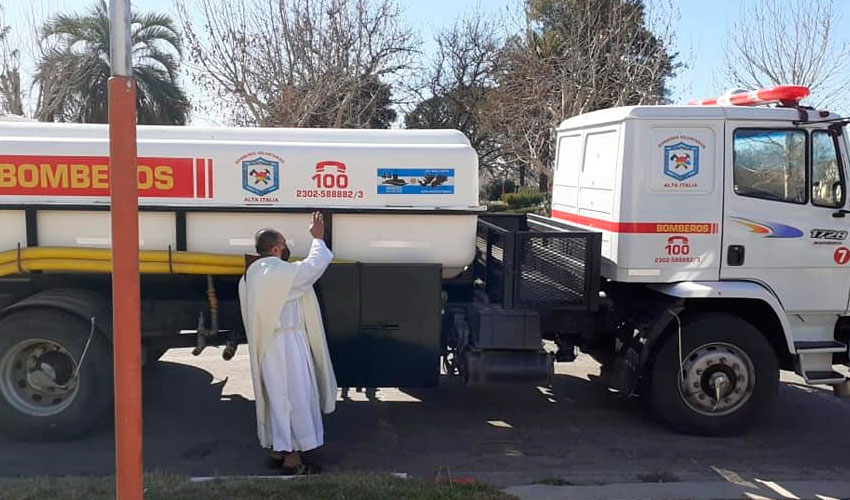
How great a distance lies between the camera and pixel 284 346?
4781 millimetres

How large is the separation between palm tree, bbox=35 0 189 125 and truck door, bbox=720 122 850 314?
1638cm

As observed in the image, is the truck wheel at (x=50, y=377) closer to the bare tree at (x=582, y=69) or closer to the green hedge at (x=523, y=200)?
the bare tree at (x=582, y=69)

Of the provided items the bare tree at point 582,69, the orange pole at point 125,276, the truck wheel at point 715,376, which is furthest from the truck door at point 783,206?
the bare tree at point 582,69

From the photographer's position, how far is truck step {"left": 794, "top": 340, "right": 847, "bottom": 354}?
18.8 ft

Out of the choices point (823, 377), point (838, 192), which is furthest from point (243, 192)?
point (823, 377)

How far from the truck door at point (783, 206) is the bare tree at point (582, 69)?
1087 cm

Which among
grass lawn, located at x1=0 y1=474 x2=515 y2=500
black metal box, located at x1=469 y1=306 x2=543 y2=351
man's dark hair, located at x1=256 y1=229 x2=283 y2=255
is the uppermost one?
man's dark hair, located at x1=256 y1=229 x2=283 y2=255

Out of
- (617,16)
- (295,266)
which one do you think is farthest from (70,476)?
(617,16)

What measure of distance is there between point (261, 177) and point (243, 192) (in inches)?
6.7

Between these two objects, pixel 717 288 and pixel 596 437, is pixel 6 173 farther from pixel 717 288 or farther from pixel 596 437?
pixel 717 288

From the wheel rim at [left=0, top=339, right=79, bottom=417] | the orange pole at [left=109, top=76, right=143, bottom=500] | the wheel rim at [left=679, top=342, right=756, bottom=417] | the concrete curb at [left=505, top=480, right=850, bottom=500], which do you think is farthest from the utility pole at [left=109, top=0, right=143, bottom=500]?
the wheel rim at [left=679, top=342, right=756, bottom=417]

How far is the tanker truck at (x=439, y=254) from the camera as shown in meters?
5.35

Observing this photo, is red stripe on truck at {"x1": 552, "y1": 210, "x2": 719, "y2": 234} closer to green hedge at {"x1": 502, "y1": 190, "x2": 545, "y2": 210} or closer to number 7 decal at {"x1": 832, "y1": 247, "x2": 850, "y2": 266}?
number 7 decal at {"x1": 832, "y1": 247, "x2": 850, "y2": 266}

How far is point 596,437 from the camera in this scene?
5.85 meters
